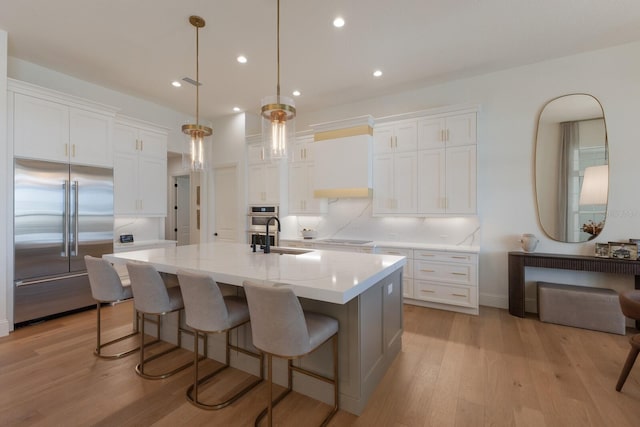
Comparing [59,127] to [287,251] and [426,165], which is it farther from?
[426,165]

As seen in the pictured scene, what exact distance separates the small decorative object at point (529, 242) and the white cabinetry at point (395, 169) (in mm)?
1392

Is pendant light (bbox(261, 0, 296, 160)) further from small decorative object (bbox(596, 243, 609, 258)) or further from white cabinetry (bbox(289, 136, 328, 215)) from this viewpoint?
small decorative object (bbox(596, 243, 609, 258))

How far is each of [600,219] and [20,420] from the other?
562 cm

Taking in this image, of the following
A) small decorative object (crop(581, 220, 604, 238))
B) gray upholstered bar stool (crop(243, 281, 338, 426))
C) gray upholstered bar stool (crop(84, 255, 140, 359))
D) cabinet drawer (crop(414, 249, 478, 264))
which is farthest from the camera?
cabinet drawer (crop(414, 249, 478, 264))

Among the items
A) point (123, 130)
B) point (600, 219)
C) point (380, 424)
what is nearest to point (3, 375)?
point (380, 424)

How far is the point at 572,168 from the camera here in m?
3.61

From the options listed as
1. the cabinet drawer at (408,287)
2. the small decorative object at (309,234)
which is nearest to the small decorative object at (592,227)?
the cabinet drawer at (408,287)

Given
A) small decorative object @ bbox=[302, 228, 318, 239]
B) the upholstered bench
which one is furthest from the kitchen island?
small decorative object @ bbox=[302, 228, 318, 239]

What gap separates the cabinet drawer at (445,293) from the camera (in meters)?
3.69

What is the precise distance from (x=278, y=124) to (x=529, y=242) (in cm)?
343

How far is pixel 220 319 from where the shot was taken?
1.90 metres

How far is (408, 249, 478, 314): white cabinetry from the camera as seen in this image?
3684 mm

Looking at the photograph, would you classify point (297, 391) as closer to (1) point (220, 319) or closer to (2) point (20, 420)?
(1) point (220, 319)

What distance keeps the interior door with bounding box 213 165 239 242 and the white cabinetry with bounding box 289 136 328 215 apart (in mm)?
1224
